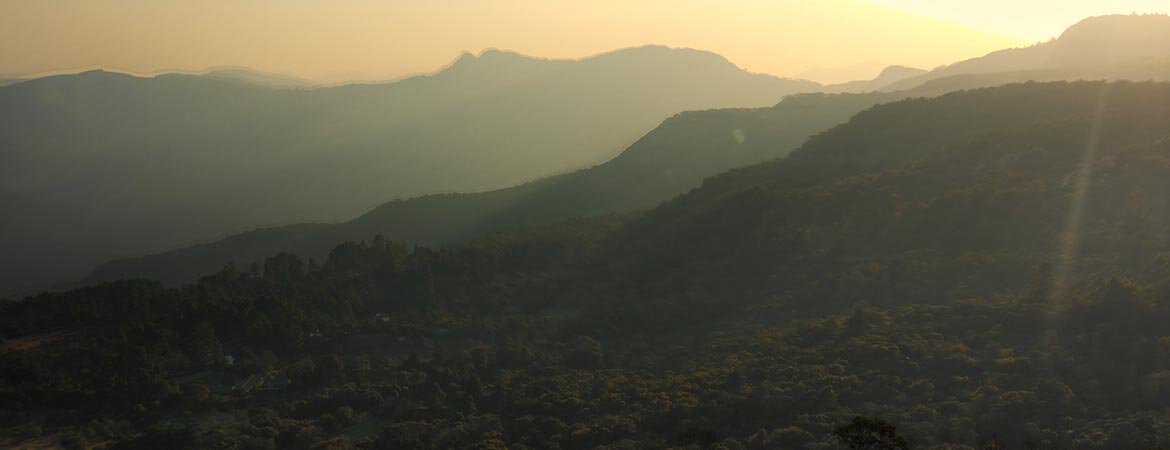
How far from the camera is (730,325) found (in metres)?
59.9

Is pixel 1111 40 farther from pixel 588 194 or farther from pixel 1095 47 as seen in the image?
pixel 588 194

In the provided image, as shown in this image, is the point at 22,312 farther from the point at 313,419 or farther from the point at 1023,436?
the point at 1023,436

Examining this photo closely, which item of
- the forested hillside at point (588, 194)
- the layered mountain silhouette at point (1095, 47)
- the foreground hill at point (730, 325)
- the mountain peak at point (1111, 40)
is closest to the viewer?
the foreground hill at point (730, 325)

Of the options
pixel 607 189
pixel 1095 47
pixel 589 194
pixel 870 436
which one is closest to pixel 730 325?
pixel 870 436

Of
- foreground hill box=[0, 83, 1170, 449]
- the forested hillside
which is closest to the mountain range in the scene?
the forested hillside

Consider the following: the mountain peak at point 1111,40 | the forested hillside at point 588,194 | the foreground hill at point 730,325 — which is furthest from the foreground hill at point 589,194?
the foreground hill at point 730,325

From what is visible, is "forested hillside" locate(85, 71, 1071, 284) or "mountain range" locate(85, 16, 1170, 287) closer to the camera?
"mountain range" locate(85, 16, 1170, 287)

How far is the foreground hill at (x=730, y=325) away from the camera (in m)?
40.6

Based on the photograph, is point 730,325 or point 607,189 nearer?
point 730,325

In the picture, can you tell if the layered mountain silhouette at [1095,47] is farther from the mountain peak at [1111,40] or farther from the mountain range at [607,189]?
the mountain range at [607,189]

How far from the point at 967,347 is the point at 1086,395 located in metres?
7.45

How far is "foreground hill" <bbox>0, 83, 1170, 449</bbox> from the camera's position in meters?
40.6

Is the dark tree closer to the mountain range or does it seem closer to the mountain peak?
the mountain range

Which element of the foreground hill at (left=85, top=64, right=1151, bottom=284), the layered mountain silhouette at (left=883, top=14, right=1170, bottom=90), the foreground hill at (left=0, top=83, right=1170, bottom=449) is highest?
the layered mountain silhouette at (left=883, top=14, right=1170, bottom=90)
